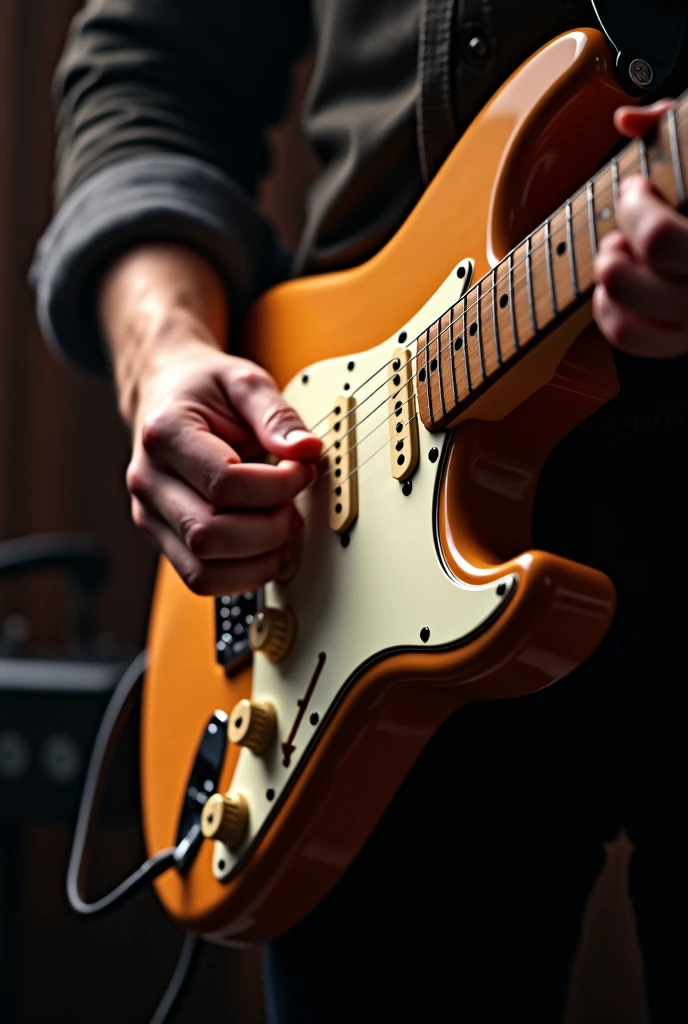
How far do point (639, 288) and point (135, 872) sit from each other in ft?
2.17

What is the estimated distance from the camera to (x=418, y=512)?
55cm

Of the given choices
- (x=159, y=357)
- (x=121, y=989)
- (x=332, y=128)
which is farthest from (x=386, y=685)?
(x=121, y=989)

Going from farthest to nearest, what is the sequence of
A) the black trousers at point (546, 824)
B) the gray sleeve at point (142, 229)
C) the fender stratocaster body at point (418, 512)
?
the gray sleeve at point (142, 229) → the black trousers at point (546, 824) → the fender stratocaster body at point (418, 512)

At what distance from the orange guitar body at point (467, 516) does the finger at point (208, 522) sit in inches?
2.4

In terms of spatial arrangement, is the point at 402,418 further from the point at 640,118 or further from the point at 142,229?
the point at 142,229

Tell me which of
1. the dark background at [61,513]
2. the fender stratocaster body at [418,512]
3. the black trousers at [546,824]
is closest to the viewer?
the fender stratocaster body at [418,512]

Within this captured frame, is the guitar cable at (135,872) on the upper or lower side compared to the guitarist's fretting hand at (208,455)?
lower

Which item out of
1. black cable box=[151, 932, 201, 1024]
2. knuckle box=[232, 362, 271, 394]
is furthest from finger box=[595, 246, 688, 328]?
black cable box=[151, 932, 201, 1024]

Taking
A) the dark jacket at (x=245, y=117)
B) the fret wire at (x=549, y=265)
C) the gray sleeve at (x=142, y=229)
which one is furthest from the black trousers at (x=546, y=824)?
the gray sleeve at (x=142, y=229)

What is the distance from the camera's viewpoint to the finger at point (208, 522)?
1.96 ft

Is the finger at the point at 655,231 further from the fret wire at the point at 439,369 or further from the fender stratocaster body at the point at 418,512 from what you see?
the fret wire at the point at 439,369

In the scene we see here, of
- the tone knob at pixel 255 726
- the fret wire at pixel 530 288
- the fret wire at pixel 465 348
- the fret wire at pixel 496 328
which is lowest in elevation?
the tone knob at pixel 255 726

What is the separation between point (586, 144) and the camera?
51cm

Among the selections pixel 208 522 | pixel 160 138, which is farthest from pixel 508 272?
pixel 160 138
